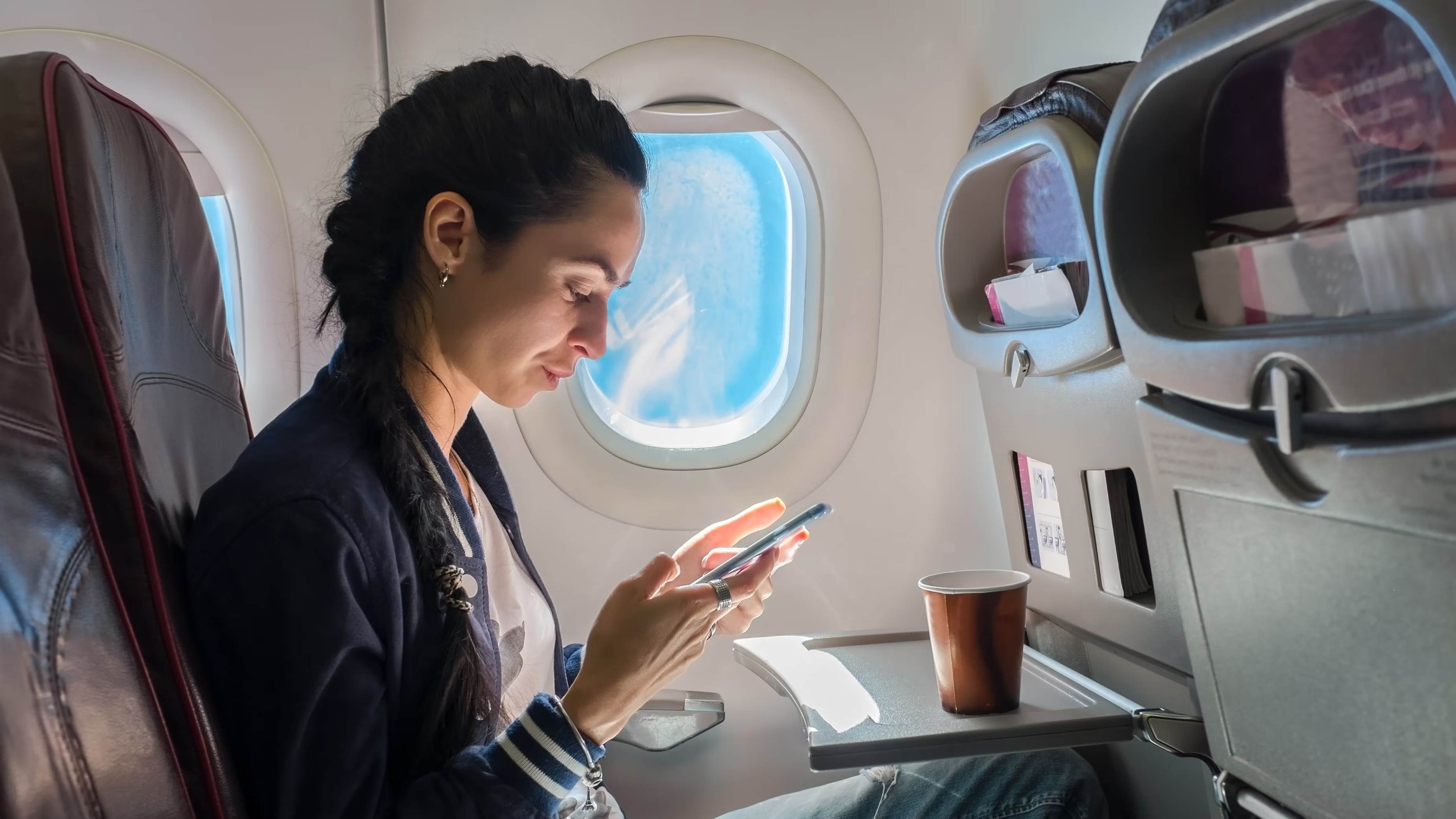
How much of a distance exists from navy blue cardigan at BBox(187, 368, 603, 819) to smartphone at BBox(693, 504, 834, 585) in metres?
0.26

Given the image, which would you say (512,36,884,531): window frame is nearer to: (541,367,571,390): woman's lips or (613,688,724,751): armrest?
(613,688,724,751): armrest

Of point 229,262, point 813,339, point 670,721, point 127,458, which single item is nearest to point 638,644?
point 127,458

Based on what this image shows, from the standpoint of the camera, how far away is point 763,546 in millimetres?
1183

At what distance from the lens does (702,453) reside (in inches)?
69.4

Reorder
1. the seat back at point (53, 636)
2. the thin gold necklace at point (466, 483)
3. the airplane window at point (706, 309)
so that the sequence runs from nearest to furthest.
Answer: the seat back at point (53, 636)
the thin gold necklace at point (466, 483)
the airplane window at point (706, 309)

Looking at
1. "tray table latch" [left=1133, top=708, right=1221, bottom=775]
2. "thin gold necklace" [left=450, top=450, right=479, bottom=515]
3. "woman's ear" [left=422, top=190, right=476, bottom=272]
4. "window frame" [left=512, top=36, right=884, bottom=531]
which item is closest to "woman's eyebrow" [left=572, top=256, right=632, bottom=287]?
"woman's ear" [left=422, top=190, right=476, bottom=272]

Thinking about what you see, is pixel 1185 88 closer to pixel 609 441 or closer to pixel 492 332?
pixel 492 332

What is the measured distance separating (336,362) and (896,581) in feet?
3.45

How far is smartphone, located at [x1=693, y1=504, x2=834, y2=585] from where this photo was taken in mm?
1160

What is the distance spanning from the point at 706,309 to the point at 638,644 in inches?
38.1

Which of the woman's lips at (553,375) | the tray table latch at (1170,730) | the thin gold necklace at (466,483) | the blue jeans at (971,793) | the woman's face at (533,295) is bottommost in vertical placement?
the blue jeans at (971,793)

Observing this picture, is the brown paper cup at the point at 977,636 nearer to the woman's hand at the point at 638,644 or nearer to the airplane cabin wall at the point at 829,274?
the woman's hand at the point at 638,644

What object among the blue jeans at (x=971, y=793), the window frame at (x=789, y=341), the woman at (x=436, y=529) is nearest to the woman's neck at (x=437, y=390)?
the woman at (x=436, y=529)

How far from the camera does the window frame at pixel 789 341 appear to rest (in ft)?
5.70
